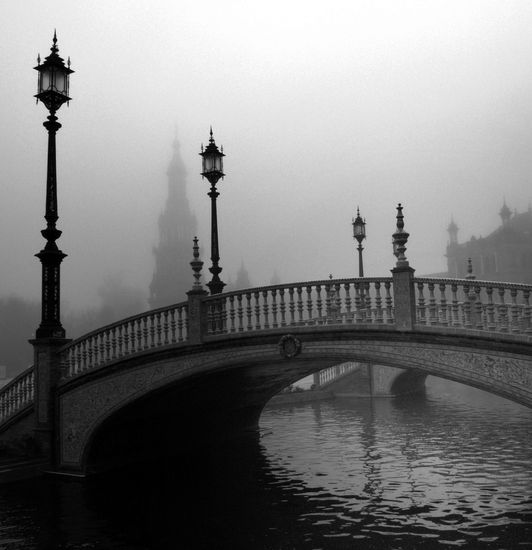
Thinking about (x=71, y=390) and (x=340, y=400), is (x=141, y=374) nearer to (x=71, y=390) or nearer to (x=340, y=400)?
(x=71, y=390)

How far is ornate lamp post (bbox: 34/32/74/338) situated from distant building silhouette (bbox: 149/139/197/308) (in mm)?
104076

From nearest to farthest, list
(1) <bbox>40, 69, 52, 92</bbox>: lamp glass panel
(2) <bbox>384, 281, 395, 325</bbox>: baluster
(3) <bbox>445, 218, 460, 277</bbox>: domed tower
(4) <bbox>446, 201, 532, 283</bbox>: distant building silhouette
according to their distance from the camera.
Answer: (2) <bbox>384, 281, 395, 325</bbox>: baluster
(1) <bbox>40, 69, 52, 92</bbox>: lamp glass panel
(4) <bbox>446, 201, 532, 283</bbox>: distant building silhouette
(3) <bbox>445, 218, 460, 277</bbox>: domed tower

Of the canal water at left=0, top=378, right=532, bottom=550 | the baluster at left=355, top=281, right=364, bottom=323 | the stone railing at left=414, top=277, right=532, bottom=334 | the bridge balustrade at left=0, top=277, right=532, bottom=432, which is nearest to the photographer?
the stone railing at left=414, top=277, right=532, bottom=334

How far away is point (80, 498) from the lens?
14438mm

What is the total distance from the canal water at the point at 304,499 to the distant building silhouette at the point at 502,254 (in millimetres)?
68755

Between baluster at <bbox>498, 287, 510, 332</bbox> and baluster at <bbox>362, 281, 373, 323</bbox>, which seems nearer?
baluster at <bbox>498, 287, 510, 332</bbox>

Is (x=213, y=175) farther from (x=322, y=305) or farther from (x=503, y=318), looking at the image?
(x=503, y=318)

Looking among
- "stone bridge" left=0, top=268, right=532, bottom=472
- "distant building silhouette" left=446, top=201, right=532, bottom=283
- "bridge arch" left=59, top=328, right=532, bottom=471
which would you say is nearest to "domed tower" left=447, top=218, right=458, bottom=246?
"distant building silhouette" left=446, top=201, right=532, bottom=283

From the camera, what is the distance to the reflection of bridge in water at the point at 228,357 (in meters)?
11.4

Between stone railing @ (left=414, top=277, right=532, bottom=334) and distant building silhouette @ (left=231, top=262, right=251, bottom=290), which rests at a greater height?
distant building silhouette @ (left=231, top=262, right=251, bottom=290)

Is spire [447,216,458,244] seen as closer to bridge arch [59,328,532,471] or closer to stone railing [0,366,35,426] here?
bridge arch [59,328,532,471]

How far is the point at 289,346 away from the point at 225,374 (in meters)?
3.42

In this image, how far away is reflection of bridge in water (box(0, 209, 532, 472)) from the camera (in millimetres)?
11445

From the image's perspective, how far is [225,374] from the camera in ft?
54.7
